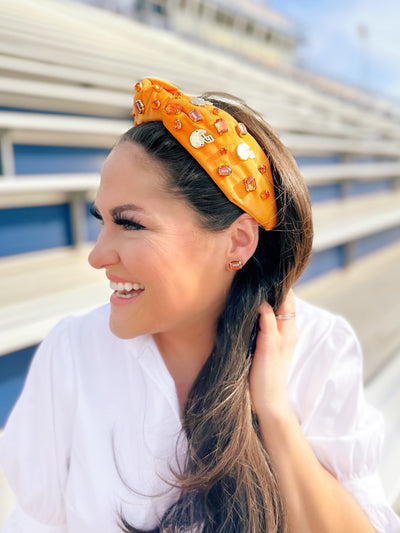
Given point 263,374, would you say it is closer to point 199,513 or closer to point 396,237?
point 199,513

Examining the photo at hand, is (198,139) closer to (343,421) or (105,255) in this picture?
(105,255)

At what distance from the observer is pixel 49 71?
7.32 feet

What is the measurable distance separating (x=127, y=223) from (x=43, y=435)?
315mm

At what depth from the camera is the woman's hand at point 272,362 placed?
1.83ft

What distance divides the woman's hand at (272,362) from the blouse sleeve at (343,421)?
6 cm

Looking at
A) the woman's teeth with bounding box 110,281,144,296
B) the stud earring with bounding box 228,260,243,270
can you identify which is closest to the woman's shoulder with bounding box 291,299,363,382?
the stud earring with bounding box 228,260,243,270

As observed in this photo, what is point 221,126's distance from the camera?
535 mm

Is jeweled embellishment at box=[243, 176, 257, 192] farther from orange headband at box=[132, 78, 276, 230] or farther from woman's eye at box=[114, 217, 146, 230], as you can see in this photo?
woman's eye at box=[114, 217, 146, 230]

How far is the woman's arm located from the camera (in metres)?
0.54

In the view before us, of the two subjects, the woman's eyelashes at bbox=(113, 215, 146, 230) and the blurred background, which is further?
the blurred background

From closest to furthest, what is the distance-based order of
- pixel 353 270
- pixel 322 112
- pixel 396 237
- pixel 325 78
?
pixel 353 270, pixel 396 237, pixel 322 112, pixel 325 78

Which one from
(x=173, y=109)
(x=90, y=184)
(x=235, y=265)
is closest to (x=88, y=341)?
(x=235, y=265)

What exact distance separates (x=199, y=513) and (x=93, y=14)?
18.8 ft

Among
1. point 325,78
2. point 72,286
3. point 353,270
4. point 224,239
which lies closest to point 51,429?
point 224,239
